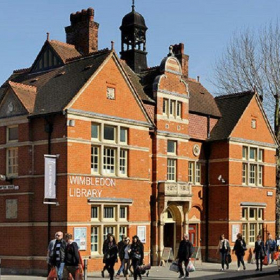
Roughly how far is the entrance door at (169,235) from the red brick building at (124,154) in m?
0.06

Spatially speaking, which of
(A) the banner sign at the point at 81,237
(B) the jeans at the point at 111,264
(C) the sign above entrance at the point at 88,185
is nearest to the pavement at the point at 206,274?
(A) the banner sign at the point at 81,237

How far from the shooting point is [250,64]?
48.0 m

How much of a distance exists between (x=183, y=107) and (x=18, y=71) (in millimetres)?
10328

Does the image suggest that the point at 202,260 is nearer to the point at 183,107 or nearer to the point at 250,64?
the point at 183,107

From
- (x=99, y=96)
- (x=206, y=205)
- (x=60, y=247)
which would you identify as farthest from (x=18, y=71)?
(x=60, y=247)

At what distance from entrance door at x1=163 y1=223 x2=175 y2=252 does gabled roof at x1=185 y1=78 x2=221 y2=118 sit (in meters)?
6.74

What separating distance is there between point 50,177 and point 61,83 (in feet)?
17.7

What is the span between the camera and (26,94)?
32031mm

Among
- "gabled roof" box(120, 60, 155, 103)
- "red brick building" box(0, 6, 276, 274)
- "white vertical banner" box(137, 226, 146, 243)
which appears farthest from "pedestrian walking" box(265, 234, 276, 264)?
"gabled roof" box(120, 60, 155, 103)

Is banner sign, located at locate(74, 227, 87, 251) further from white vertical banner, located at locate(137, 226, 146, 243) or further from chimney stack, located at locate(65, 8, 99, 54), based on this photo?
chimney stack, located at locate(65, 8, 99, 54)

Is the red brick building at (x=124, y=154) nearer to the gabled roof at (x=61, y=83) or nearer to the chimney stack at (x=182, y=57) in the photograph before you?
the gabled roof at (x=61, y=83)

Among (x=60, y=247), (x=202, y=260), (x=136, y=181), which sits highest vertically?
(x=136, y=181)

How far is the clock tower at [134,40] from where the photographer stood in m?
38.7

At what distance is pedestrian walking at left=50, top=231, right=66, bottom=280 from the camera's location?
19969 millimetres
